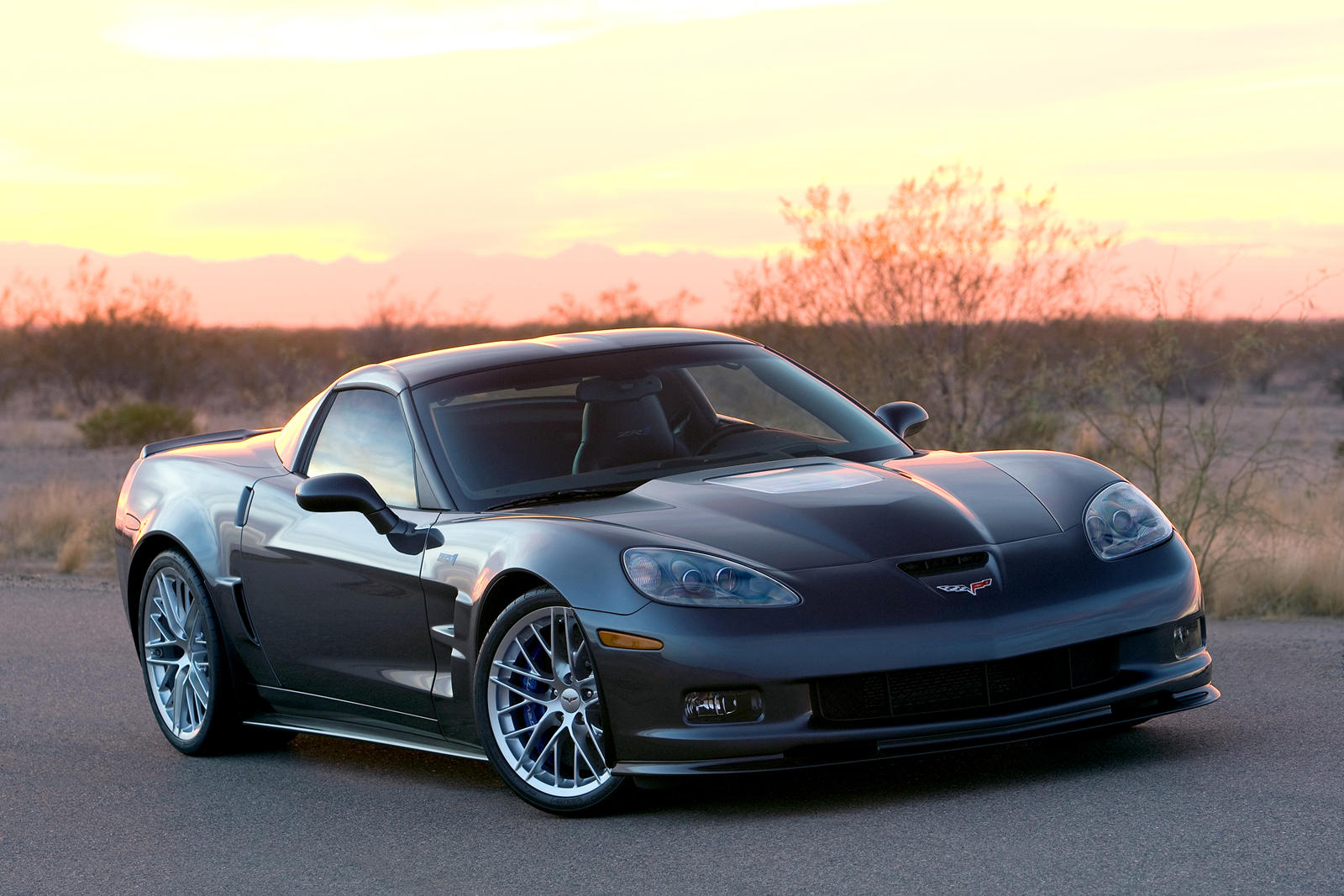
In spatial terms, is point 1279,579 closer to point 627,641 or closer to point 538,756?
point 538,756

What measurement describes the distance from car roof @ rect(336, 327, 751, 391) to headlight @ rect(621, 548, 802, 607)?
1686mm

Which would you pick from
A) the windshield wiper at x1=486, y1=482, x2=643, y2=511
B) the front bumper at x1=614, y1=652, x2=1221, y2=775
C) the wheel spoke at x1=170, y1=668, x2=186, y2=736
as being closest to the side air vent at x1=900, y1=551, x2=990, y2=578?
the front bumper at x1=614, y1=652, x2=1221, y2=775

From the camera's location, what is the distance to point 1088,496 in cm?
571

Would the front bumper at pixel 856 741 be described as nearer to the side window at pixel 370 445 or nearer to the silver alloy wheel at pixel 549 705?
the silver alloy wheel at pixel 549 705

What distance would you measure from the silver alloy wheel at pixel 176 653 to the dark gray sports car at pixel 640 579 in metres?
0.02

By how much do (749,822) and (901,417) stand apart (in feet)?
7.80

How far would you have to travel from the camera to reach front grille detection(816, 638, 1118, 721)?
4.97m

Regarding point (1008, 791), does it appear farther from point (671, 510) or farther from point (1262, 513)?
point (1262, 513)

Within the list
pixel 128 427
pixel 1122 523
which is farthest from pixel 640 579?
pixel 128 427

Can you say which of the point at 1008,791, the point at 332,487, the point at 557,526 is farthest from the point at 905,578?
the point at 332,487

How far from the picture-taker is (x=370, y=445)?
6586 mm

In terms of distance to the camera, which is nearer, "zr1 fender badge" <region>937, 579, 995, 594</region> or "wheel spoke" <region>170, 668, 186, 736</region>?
"zr1 fender badge" <region>937, 579, 995, 594</region>

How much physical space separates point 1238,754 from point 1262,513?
643 cm

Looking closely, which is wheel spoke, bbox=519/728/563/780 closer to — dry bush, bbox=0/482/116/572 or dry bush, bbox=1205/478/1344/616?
dry bush, bbox=1205/478/1344/616
